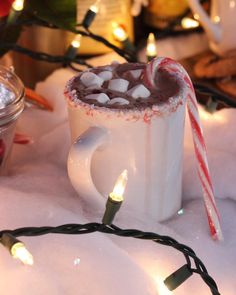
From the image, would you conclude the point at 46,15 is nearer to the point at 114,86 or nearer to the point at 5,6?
the point at 5,6

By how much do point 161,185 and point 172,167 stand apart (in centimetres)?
2

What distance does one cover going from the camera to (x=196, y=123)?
1.36 feet

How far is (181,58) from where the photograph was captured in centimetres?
67

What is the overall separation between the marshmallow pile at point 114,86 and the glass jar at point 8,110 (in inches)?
2.3

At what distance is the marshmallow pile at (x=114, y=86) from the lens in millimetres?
394

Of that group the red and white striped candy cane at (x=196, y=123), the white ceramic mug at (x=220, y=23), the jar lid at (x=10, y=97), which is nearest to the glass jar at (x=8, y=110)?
the jar lid at (x=10, y=97)

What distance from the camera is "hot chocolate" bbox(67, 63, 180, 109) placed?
15.5 inches

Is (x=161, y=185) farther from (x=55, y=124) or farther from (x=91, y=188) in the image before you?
(x=55, y=124)

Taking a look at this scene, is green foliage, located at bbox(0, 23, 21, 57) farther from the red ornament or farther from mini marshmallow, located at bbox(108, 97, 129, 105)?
mini marshmallow, located at bbox(108, 97, 129, 105)

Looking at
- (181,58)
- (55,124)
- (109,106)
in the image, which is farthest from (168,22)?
(109,106)

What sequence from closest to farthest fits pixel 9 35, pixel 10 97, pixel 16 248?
pixel 16 248 → pixel 10 97 → pixel 9 35

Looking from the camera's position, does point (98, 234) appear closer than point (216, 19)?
Yes


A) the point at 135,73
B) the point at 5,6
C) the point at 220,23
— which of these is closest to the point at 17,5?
the point at 5,6

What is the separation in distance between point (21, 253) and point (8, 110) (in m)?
0.14
